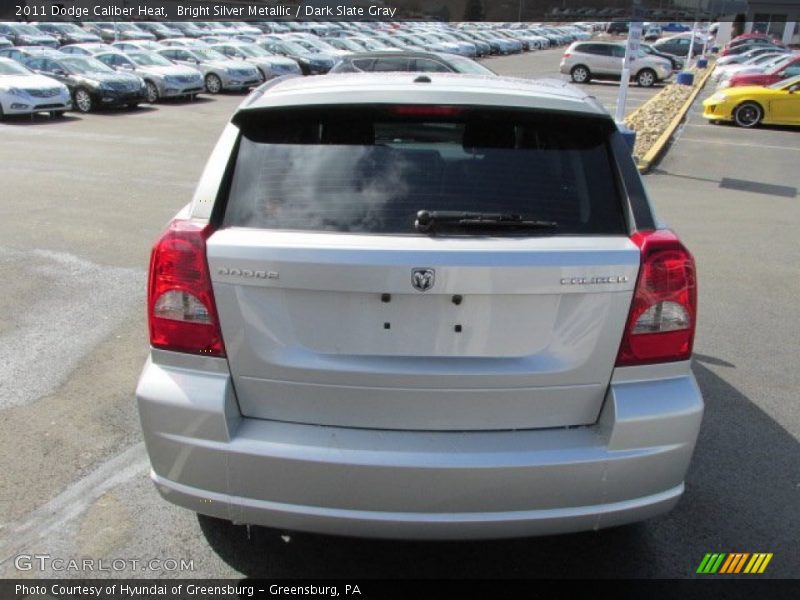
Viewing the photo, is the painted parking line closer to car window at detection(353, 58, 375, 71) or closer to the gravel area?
the gravel area

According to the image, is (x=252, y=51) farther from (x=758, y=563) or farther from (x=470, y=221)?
(x=758, y=563)

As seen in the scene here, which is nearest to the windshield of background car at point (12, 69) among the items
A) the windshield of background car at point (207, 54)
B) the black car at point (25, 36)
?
the windshield of background car at point (207, 54)

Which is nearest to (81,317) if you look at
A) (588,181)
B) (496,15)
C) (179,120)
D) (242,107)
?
(242,107)

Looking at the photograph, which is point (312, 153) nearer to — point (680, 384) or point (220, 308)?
point (220, 308)

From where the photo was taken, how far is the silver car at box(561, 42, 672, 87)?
100 ft

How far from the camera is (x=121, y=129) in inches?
672

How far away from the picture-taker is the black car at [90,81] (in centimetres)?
1992

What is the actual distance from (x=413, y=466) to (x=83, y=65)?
22.7m

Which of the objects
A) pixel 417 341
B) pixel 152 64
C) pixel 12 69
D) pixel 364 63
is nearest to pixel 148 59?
pixel 152 64

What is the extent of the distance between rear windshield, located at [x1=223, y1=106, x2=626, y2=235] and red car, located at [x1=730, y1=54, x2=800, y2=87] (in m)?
22.0

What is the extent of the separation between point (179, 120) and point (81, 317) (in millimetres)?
14499

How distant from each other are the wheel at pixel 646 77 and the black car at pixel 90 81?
68.3 ft

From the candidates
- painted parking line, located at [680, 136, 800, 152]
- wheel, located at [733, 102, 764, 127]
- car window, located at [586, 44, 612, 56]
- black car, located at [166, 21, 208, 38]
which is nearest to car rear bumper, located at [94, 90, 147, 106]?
painted parking line, located at [680, 136, 800, 152]

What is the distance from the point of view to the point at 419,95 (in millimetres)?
2592
